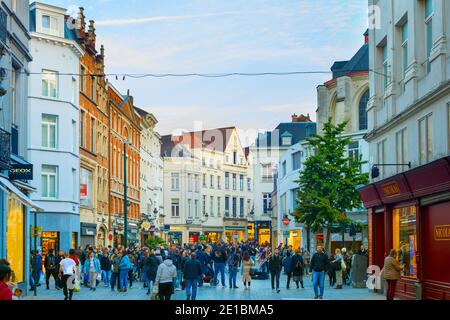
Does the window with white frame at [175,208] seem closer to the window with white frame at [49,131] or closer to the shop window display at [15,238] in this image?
the window with white frame at [49,131]

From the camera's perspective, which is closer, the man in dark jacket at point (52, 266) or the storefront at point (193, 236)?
the man in dark jacket at point (52, 266)

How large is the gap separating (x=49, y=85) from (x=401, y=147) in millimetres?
26714

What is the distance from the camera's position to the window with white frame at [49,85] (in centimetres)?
4609

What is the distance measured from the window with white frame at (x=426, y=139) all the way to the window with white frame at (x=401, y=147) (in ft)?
6.68

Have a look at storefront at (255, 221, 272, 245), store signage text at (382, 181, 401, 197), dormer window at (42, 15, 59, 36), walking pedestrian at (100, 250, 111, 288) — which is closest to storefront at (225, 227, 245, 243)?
storefront at (255, 221, 272, 245)

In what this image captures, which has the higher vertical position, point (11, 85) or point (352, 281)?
point (11, 85)

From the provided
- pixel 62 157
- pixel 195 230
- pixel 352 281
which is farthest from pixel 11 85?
pixel 195 230

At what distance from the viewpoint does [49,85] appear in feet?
152

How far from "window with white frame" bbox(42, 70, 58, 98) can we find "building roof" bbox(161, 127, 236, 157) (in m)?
55.4

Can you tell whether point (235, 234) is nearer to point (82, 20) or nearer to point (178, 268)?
Answer: point (82, 20)

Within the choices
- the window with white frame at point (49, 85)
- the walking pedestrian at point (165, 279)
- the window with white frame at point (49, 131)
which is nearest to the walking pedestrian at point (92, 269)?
the walking pedestrian at point (165, 279)
